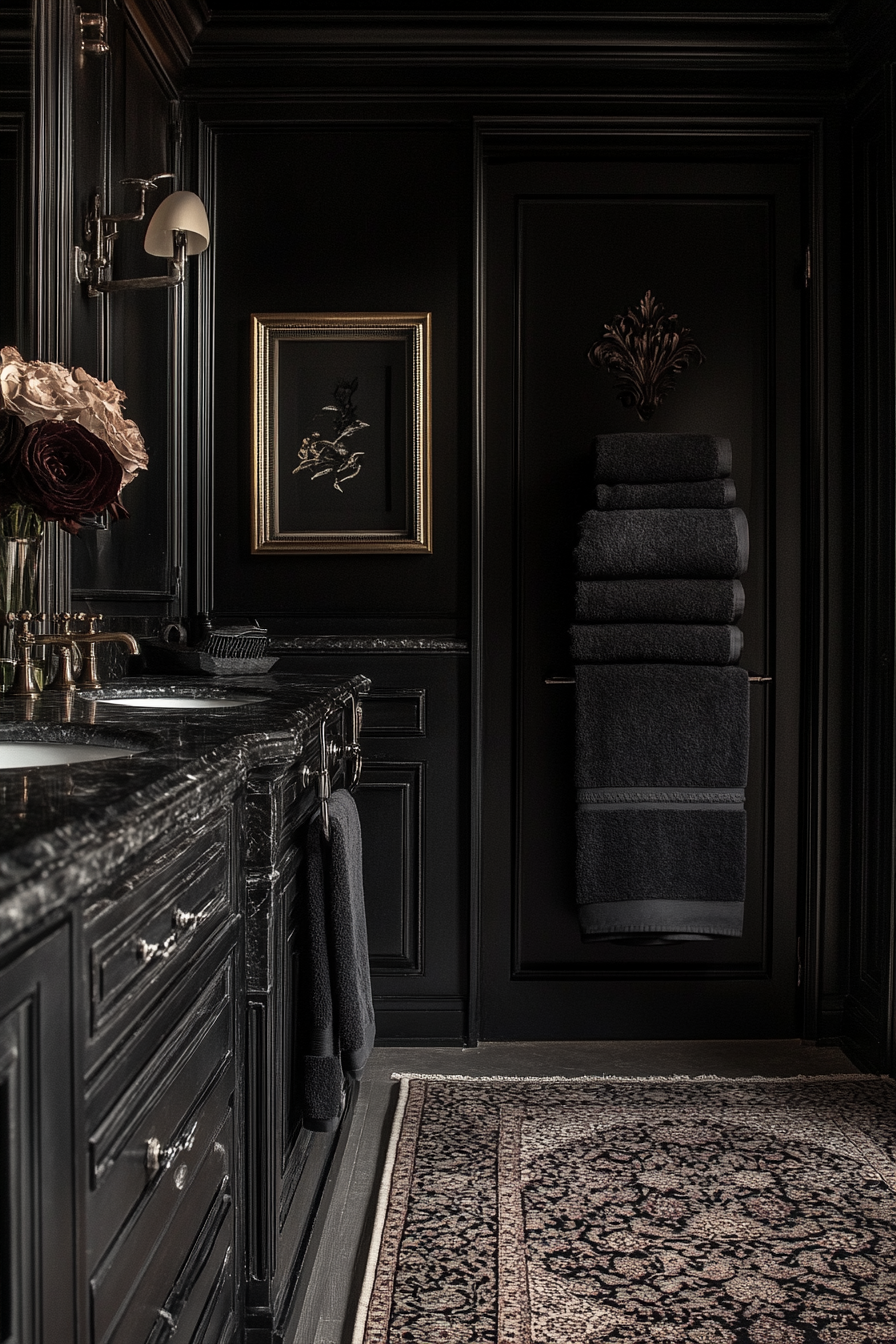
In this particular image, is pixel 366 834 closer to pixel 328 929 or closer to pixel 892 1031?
pixel 328 929

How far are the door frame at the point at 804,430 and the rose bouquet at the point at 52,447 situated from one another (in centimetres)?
125

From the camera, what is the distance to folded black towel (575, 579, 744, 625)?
7.90ft

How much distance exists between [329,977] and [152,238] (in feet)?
4.50

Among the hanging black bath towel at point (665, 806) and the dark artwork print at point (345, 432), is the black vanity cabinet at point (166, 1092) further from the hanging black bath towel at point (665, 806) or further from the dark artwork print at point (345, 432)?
the dark artwork print at point (345, 432)

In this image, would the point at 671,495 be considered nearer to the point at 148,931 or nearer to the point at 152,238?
the point at 152,238

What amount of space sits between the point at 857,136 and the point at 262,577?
1.76m

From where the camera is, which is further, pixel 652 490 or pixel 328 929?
pixel 652 490

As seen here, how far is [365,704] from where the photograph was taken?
2.54 metres

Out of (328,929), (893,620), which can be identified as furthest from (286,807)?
(893,620)

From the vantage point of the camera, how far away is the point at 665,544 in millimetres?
2396

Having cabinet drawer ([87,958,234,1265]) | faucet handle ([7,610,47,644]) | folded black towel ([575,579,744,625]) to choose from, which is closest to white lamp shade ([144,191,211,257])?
faucet handle ([7,610,47,644])

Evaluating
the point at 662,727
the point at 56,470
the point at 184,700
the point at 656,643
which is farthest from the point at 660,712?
the point at 56,470

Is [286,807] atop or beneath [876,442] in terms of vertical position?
beneath

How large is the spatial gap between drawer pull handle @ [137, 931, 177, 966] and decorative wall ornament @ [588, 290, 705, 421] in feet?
6.63
